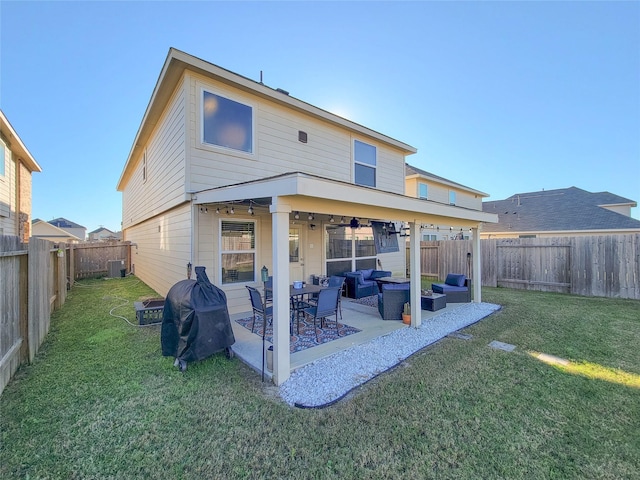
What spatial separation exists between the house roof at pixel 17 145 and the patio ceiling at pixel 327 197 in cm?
946

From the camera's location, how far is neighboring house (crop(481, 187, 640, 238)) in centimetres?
1609

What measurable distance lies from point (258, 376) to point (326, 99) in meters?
11.1

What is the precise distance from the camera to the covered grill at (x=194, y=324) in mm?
3855

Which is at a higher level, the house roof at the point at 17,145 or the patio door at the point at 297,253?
the house roof at the point at 17,145

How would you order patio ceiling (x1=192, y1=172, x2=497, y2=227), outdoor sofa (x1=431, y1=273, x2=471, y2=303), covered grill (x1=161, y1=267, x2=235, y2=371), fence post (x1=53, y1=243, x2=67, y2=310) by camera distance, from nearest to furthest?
patio ceiling (x1=192, y1=172, x2=497, y2=227) → covered grill (x1=161, y1=267, x2=235, y2=371) → fence post (x1=53, y1=243, x2=67, y2=310) → outdoor sofa (x1=431, y1=273, x2=471, y2=303)

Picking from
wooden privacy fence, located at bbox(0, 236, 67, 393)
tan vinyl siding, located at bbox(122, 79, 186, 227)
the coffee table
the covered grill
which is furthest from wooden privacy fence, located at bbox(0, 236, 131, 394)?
the coffee table

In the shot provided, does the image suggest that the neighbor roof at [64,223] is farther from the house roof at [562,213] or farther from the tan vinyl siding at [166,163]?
the house roof at [562,213]

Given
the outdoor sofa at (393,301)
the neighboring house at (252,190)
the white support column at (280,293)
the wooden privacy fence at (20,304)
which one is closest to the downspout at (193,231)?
the neighboring house at (252,190)

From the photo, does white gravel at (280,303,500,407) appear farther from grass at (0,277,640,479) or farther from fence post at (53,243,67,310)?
fence post at (53,243,67,310)

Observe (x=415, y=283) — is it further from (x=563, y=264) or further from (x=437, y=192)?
(x=437, y=192)

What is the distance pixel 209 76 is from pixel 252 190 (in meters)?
3.73

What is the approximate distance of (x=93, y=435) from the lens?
259 centimetres

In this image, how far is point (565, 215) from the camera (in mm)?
17844

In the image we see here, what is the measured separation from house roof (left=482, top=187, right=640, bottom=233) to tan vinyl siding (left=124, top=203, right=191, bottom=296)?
20474mm
